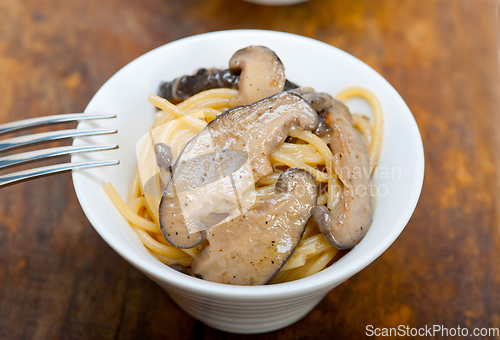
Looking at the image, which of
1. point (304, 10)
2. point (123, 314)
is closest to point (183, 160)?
point (123, 314)

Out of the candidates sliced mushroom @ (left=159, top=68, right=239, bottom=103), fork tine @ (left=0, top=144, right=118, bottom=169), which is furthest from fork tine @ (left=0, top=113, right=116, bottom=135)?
sliced mushroom @ (left=159, top=68, right=239, bottom=103)

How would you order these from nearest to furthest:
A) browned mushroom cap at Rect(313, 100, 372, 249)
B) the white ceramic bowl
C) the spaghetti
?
the white ceramic bowl, browned mushroom cap at Rect(313, 100, 372, 249), the spaghetti

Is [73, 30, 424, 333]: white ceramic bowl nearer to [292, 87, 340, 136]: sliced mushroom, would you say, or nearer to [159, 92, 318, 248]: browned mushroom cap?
[159, 92, 318, 248]: browned mushroom cap

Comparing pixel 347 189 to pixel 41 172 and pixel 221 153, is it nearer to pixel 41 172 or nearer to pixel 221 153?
pixel 221 153

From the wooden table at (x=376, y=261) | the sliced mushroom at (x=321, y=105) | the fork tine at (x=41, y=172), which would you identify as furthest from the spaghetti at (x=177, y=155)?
the wooden table at (x=376, y=261)

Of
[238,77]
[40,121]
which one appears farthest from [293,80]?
[40,121]

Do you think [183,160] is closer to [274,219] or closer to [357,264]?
[274,219]
